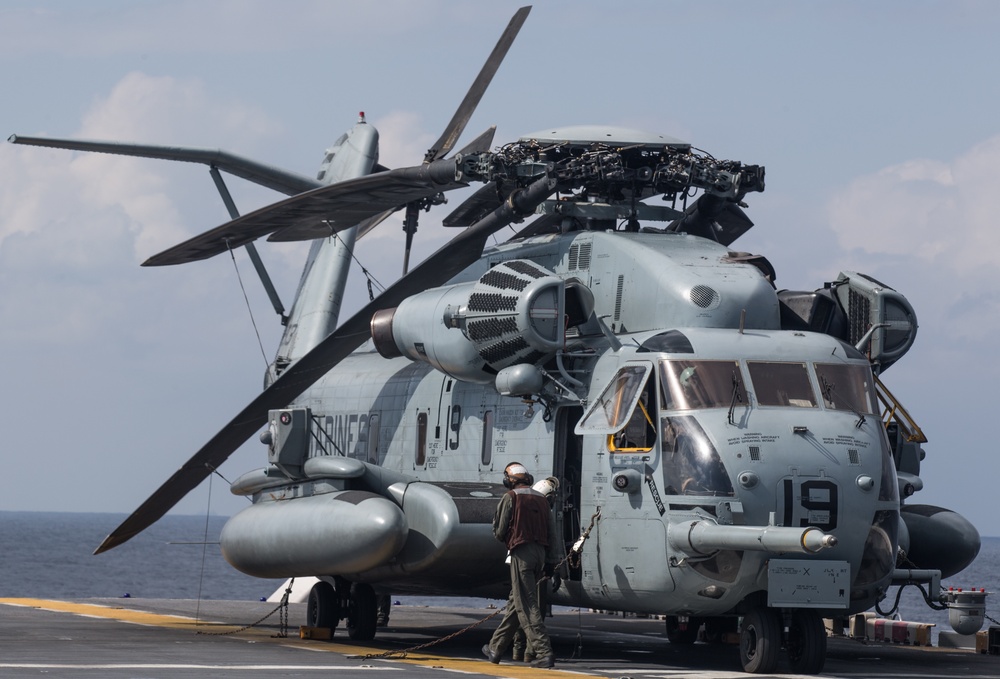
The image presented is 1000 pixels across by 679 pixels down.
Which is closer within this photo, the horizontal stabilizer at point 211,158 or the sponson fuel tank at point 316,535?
the sponson fuel tank at point 316,535

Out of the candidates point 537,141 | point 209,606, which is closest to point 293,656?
point 537,141

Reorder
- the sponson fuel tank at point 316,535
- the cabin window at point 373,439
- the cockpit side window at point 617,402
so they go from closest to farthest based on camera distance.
→ the cockpit side window at point 617,402 < the sponson fuel tank at point 316,535 < the cabin window at point 373,439

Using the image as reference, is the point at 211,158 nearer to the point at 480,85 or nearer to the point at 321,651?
the point at 480,85

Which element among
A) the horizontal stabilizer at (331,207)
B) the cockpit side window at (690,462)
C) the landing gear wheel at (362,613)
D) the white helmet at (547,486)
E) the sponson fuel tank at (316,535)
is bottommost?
the landing gear wheel at (362,613)

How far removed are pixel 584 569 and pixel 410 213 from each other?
6.99 meters

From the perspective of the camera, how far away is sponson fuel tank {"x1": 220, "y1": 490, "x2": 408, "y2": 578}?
15.8m

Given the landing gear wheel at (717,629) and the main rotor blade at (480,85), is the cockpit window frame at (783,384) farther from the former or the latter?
the main rotor blade at (480,85)

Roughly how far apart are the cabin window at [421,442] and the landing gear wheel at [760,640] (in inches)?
204

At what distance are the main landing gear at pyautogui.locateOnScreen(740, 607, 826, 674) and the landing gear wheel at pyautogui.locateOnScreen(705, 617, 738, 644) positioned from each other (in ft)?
13.0

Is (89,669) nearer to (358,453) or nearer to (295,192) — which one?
(358,453)

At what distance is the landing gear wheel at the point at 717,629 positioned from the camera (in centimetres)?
1870

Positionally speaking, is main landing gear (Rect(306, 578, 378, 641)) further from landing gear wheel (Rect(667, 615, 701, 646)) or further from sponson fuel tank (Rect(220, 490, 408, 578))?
landing gear wheel (Rect(667, 615, 701, 646))

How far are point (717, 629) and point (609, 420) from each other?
474 centimetres

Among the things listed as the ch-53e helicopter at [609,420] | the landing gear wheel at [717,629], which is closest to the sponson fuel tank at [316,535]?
the ch-53e helicopter at [609,420]
